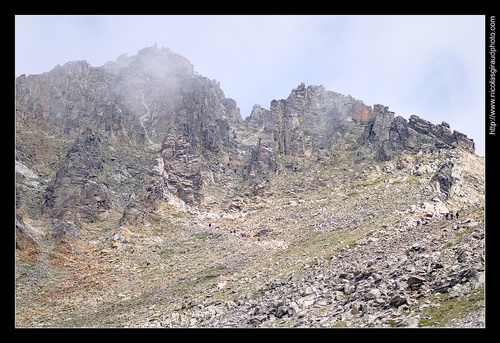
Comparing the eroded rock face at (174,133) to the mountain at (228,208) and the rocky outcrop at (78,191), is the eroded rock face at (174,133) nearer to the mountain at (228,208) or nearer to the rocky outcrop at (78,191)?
the rocky outcrop at (78,191)

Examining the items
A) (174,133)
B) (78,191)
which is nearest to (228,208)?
(174,133)

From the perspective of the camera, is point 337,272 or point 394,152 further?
point 394,152

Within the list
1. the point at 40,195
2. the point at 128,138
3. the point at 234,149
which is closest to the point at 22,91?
the point at 128,138

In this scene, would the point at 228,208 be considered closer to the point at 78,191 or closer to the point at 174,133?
the point at 174,133

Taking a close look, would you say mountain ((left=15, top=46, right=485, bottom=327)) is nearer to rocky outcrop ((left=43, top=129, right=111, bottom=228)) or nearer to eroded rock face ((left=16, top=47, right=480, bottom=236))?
rocky outcrop ((left=43, top=129, right=111, bottom=228))

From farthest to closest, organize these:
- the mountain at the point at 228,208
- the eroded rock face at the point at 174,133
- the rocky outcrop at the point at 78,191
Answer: the eroded rock face at the point at 174,133, the rocky outcrop at the point at 78,191, the mountain at the point at 228,208

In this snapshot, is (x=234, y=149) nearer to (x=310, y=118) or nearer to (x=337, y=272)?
(x=310, y=118)

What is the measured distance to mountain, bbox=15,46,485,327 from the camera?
4459 cm

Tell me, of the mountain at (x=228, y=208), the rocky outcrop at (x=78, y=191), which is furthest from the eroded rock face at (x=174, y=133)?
the mountain at (x=228, y=208)

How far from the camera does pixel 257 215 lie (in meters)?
98.9

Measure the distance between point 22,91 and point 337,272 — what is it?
103 m

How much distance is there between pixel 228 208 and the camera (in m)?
104

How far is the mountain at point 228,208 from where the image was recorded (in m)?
44.6

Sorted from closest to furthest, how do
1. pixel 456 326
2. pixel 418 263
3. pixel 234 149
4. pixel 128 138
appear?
pixel 456 326, pixel 418 263, pixel 128 138, pixel 234 149
